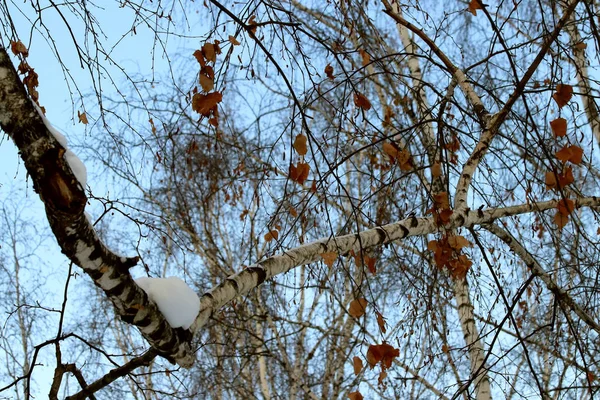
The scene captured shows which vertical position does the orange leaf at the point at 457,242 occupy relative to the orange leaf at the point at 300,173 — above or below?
below

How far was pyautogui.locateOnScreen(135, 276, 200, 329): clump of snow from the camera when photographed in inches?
56.1

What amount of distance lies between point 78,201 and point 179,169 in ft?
14.4

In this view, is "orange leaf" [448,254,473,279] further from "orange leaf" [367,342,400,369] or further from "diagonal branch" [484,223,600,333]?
"orange leaf" [367,342,400,369]

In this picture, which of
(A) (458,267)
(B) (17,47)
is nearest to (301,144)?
(A) (458,267)

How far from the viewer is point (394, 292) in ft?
17.6

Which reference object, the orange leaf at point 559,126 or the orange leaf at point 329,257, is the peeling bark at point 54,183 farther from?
the orange leaf at point 559,126

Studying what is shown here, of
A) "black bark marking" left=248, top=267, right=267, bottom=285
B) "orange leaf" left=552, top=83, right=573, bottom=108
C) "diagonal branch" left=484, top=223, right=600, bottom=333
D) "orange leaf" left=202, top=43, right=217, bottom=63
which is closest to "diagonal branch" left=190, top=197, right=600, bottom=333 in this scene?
"black bark marking" left=248, top=267, right=267, bottom=285

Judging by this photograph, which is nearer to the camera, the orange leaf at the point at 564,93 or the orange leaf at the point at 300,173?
the orange leaf at the point at 564,93

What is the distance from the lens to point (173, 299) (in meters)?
1.43

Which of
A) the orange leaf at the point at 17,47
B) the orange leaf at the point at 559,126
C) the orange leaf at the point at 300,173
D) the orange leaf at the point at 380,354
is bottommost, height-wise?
the orange leaf at the point at 380,354

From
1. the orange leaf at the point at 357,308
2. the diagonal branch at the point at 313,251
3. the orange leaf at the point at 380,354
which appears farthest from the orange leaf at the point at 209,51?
the orange leaf at the point at 380,354

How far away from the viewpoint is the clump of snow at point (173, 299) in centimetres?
142

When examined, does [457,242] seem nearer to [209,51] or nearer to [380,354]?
[380,354]

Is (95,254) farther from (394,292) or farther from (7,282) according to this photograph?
(7,282)
